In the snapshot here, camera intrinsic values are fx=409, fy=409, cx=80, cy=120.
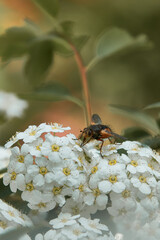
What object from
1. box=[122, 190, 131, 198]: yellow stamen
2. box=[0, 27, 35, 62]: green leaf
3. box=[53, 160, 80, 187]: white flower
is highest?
box=[0, 27, 35, 62]: green leaf

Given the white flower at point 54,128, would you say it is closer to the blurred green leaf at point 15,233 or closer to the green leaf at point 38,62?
the blurred green leaf at point 15,233

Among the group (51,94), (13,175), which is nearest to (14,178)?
(13,175)

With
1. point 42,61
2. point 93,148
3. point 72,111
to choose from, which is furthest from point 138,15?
point 93,148

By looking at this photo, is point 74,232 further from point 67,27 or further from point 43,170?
point 67,27

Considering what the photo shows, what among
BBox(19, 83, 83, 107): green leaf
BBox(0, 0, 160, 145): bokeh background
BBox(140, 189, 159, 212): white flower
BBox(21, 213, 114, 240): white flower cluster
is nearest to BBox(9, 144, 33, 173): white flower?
BBox(21, 213, 114, 240): white flower cluster

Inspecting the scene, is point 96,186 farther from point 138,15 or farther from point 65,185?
point 138,15

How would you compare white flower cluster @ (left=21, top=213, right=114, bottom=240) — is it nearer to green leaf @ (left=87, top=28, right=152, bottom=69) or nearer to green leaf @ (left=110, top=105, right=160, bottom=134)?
green leaf @ (left=110, top=105, right=160, bottom=134)

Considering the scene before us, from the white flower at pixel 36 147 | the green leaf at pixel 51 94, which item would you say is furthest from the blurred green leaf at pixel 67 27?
the white flower at pixel 36 147
